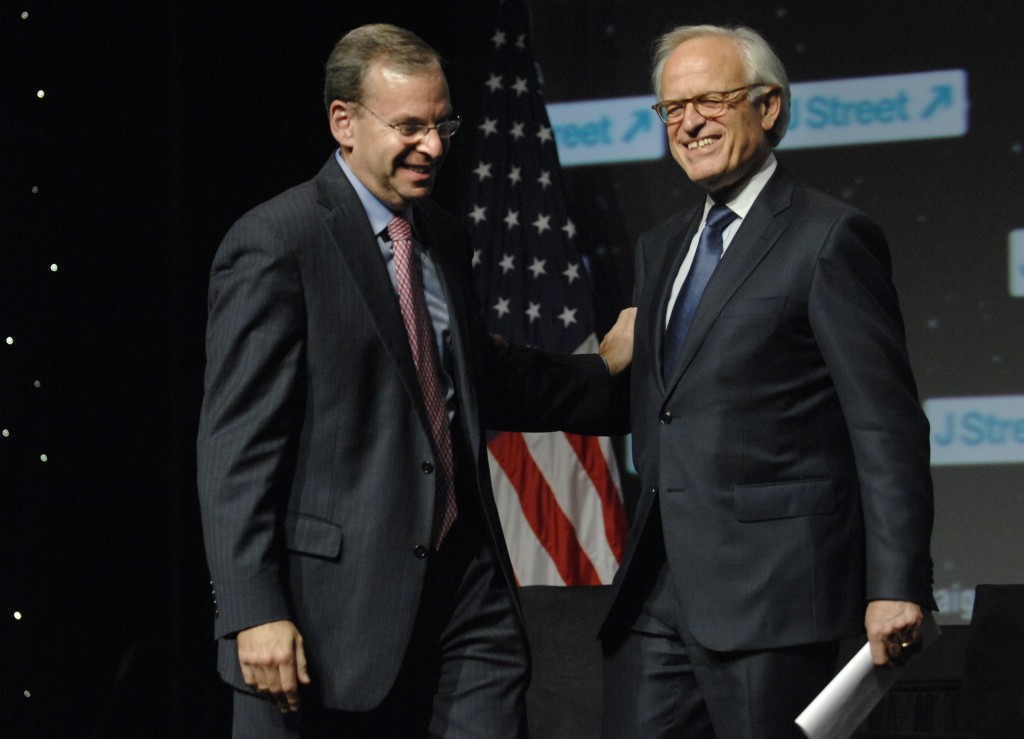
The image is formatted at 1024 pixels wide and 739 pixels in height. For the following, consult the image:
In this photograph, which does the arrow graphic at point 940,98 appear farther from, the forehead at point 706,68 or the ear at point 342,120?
the ear at point 342,120

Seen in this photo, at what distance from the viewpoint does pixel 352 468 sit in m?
2.20

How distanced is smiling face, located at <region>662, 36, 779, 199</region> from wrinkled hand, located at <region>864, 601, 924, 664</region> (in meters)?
0.80

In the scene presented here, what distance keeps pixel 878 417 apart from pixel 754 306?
0.92ft

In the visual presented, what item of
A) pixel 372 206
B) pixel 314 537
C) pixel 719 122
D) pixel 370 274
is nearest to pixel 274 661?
pixel 314 537

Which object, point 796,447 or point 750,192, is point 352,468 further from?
point 750,192

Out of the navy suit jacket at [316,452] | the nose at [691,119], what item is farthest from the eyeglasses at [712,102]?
the navy suit jacket at [316,452]

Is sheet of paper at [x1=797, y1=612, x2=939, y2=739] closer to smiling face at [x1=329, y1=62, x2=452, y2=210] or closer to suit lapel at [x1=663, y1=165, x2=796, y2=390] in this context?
suit lapel at [x1=663, y1=165, x2=796, y2=390]

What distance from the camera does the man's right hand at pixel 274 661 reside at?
2.08 metres

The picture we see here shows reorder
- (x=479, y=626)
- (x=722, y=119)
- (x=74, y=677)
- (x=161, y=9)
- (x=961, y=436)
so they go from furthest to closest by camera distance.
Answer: (x=961, y=436) < (x=161, y=9) < (x=74, y=677) < (x=722, y=119) < (x=479, y=626)

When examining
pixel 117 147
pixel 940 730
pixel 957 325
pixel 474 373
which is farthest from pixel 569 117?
pixel 474 373

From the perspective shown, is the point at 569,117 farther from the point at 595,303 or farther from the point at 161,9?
the point at 161,9

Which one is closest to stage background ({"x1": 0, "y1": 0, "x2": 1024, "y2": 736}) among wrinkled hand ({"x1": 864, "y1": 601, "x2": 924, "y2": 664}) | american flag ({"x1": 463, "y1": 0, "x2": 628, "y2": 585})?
american flag ({"x1": 463, "y1": 0, "x2": 628, "y2": 585})

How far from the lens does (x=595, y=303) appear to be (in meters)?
5.27

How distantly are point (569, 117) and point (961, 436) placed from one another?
6.23 feet
